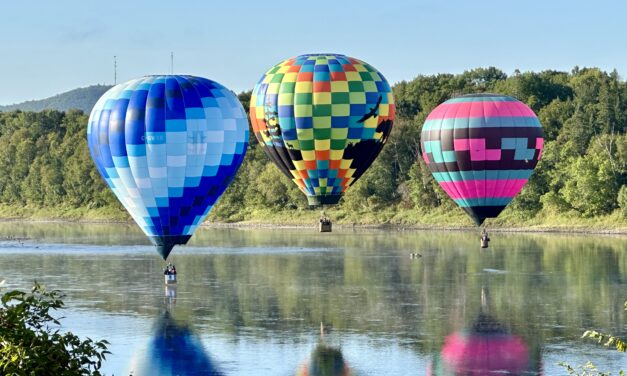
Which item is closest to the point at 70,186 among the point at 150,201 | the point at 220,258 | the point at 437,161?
the point at 220,258

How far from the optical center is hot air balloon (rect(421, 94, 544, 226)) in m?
54.9

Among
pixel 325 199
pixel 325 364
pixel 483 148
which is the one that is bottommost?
pixel 325 364

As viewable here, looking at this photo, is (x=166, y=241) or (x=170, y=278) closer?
(x=166, y=241)

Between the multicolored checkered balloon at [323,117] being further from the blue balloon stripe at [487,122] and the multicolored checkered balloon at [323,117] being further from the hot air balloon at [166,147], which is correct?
the hot air balloon at [166,147]

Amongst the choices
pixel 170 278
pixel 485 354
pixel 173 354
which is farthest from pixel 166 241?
pixel 485 354

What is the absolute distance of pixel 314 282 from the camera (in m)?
54.1

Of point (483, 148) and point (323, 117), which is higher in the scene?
point (323, 117)

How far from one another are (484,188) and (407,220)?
1658 inches

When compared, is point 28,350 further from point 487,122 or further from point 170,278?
point 487,122

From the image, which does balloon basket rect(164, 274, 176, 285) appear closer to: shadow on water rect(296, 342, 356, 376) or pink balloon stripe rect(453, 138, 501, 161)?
shadow on water rect(296, 342, 356, 376)

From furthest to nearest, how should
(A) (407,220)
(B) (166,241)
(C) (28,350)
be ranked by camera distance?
(A) (407,220)
(B) (166,241)
(C) (28,350)

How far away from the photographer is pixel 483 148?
54781 millimetres

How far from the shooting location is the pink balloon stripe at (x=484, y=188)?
55.1 m

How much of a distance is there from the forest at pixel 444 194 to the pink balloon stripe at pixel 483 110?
29273mm
